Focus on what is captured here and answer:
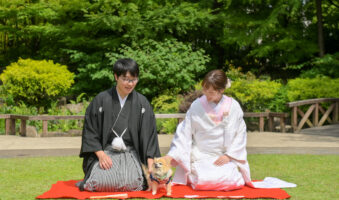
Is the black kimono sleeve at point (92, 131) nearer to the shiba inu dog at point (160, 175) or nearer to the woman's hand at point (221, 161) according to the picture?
the shiba inu dog at point (160, 175)

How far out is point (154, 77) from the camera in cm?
1520

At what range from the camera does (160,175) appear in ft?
16.2

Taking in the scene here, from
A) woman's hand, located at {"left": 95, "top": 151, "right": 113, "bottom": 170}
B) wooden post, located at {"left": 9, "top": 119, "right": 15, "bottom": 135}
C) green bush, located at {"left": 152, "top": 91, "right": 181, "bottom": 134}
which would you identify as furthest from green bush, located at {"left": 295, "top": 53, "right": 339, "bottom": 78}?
woman's hand, located at {"left": 95, "top": 151, "right": 113, "bottom": 170}

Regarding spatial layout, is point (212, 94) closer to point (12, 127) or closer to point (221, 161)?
point (221, 161)

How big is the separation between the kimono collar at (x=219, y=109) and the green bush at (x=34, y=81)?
10366mm

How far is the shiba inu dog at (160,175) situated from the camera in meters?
4.90

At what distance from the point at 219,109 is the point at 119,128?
1.20m

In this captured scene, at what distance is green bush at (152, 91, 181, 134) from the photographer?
42.6ft

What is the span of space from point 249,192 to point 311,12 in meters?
15.6

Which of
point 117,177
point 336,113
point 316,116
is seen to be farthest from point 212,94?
point 336,113

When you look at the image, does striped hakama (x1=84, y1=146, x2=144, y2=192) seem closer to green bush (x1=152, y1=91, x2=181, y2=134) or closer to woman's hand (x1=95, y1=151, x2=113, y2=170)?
woman's hand (x1=95, y1=151, x2=113, y2=170)

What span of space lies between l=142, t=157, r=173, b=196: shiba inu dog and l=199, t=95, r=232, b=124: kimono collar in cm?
81

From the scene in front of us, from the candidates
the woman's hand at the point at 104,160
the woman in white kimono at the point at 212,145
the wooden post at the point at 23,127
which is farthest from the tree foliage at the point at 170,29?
the woman's hand at the point at 104,160

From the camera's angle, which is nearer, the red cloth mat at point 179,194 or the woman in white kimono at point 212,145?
the red cloth mat at point 179,194
